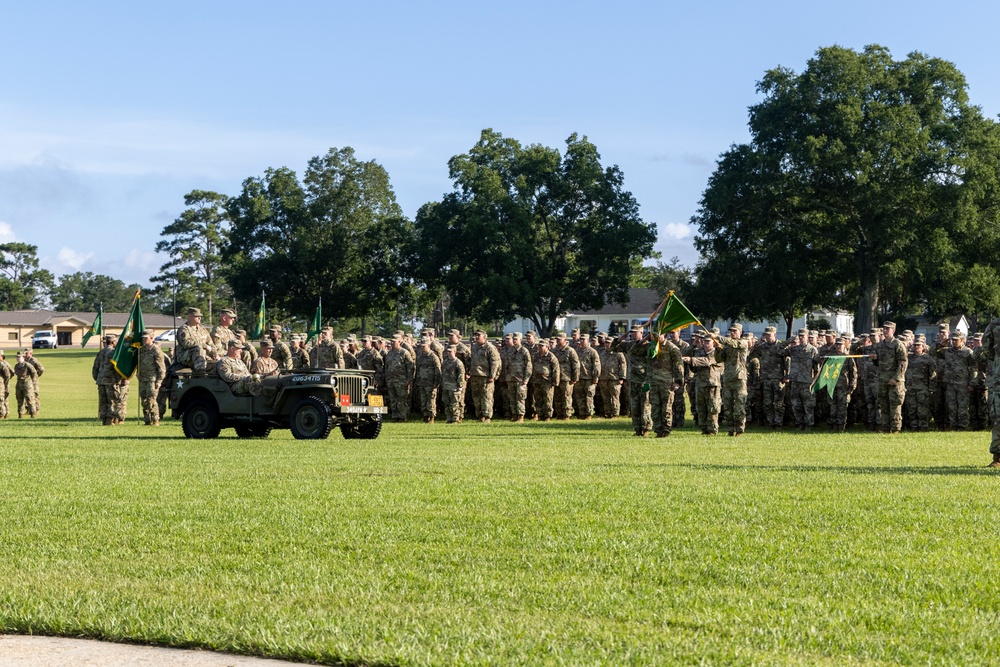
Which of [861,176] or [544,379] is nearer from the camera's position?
[544,379]

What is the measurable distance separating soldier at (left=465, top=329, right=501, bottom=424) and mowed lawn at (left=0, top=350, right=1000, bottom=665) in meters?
12.2

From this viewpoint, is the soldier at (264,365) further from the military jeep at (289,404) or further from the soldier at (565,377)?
the soldier at (565,377)

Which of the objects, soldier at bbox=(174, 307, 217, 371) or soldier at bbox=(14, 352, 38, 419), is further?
soldier at bbox=(14, 352, 38, 419)

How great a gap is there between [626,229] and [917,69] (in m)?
17.1

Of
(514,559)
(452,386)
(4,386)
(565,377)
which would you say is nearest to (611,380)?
(565,377)

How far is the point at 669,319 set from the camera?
20922mm

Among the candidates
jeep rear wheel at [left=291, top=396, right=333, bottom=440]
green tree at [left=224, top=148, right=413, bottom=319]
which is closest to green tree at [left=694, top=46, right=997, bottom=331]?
green tree at [left=224, top=148, right=413, bottom=319]

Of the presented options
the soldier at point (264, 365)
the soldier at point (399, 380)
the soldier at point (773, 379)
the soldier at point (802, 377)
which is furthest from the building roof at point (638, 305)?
the soldier at point (264, 365)

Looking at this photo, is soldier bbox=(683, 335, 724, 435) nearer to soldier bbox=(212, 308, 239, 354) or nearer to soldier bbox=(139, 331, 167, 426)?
A: soldier bbox=(212, 308, 239, 354)

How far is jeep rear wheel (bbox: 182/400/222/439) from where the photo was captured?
21203 mm

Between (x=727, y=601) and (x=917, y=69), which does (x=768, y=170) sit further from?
(x=727, y=601)

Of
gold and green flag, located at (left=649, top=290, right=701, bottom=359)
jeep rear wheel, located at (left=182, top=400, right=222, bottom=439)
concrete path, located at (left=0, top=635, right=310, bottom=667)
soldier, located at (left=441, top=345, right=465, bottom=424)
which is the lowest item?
concrete path, located at (left=0, top=635, right=310, bottom=667)

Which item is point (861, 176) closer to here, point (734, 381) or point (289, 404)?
point (734, 381)

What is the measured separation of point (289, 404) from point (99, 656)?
15.1 m
